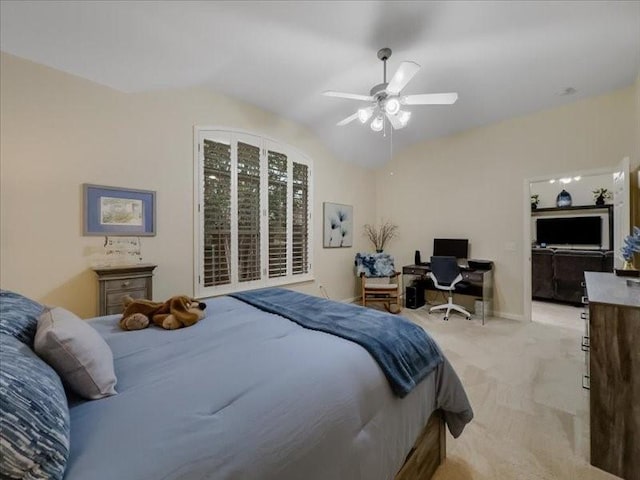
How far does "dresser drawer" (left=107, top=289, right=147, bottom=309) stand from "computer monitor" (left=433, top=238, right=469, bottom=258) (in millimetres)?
4108

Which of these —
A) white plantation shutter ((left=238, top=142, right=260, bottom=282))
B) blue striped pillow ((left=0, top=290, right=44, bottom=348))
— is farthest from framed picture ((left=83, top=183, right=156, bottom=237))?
blue striped pillow ((left=0, top=290, right=44, bottom=348))

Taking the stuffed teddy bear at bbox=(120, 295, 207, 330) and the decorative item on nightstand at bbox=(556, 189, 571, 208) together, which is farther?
the decorative item on nightstand at bbox=(556, 189, 571, 208)

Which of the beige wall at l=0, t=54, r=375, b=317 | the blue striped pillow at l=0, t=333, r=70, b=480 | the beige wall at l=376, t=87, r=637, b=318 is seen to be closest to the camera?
the blue striped pillow at l=0, t=333, r=70, b=480

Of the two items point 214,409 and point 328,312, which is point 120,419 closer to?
point 214,409

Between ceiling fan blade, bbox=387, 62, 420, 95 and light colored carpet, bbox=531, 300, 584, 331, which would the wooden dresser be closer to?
ceiling fan blade, bbox=387, 62, 420, 95

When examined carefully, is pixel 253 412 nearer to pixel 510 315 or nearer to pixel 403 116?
pixel 403 116

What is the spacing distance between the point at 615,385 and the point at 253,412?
1.87 m

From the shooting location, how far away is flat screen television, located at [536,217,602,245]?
490 cm

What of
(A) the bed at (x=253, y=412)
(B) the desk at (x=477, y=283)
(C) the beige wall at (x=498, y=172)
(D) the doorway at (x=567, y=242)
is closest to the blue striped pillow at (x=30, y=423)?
(A) the bed at (x=253, y=412)

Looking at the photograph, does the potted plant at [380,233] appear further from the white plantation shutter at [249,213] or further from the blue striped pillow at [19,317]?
the blue striped pillow at [19,317]

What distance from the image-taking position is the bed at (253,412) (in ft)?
2.15

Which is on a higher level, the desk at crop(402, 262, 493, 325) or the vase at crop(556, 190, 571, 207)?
the vase at crop(556, 190, 571, 207)

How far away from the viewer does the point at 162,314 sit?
1650 mm

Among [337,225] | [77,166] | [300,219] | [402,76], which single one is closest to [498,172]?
[337,225]
